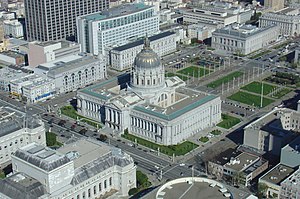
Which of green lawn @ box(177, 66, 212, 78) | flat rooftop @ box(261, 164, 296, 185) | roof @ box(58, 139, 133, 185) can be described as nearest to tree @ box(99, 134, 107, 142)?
roof @ box(58, 139, 133, 185)

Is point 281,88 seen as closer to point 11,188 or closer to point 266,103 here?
point 266,103

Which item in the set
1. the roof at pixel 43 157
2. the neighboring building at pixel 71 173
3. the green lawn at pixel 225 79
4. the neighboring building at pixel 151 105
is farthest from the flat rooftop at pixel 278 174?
the green lawn at pixel 225 79

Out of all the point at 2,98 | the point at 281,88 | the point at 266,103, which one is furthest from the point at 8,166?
the point at 281,88

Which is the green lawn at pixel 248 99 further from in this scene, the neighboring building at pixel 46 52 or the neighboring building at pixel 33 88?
the neighboring building at pixel 46 52

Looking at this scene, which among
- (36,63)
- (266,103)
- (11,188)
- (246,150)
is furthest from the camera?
(36,63)

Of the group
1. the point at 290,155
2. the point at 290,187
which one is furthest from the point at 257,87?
the point at 290,187

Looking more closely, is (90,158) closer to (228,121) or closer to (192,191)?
(192,191)
